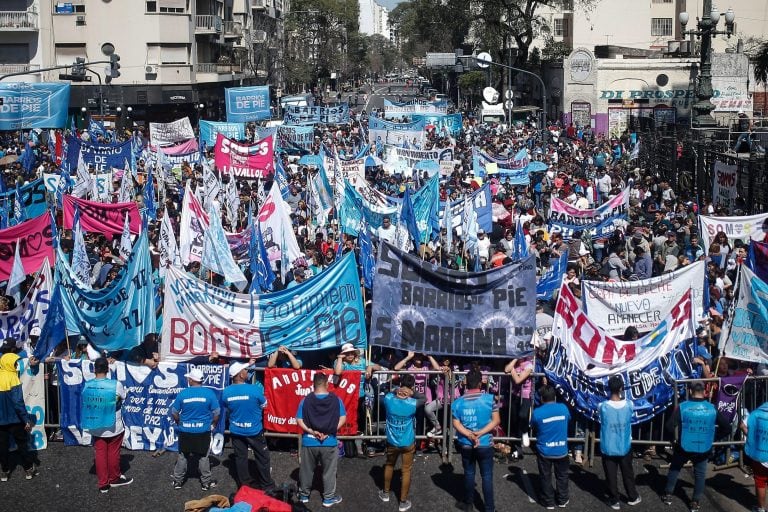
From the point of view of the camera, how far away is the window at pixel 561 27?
66.1m

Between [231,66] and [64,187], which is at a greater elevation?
[231,66]

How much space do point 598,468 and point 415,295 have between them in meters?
2.69

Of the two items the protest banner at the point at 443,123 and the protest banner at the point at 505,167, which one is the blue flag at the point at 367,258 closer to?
the protest banner at the point at 505,167

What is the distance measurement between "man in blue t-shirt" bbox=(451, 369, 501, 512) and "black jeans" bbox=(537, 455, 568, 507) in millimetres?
615

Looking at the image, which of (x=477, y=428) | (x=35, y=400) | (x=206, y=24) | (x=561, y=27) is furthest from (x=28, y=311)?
(x=561, y=27)

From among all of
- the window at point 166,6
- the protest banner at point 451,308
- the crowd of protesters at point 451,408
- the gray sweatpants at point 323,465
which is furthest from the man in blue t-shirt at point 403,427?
the window at point 166,6

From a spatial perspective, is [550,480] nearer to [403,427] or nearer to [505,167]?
[403,427]

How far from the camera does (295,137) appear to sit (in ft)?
121

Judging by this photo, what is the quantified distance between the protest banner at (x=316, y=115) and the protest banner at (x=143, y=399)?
2885 centimetres

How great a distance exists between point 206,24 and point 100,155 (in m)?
37.9

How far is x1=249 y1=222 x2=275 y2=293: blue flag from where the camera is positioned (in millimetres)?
13219

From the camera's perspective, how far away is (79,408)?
10.8 metres

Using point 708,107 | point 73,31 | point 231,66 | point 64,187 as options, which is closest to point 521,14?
point 231,66

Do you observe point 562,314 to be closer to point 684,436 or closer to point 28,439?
point 684,436
